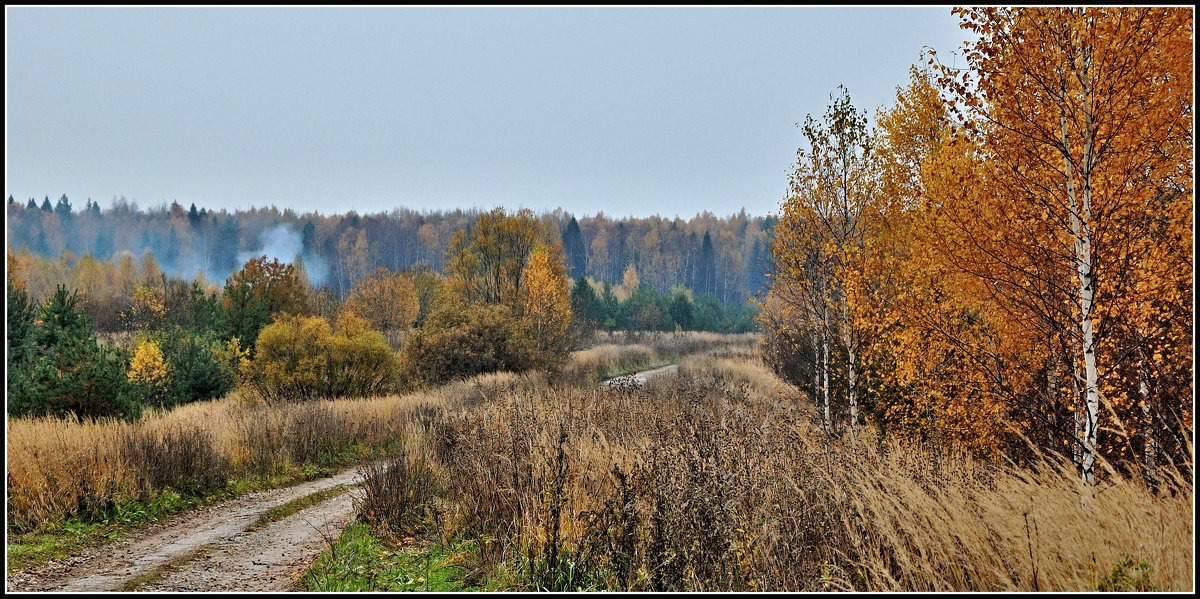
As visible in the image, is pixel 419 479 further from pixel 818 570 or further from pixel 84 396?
pixel 84 396

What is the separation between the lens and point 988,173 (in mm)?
7316

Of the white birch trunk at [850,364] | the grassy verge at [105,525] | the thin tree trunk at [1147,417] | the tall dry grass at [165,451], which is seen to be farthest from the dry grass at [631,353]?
the thin tree trunk at [1147,417]

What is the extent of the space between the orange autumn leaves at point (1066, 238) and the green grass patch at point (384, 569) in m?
4.92

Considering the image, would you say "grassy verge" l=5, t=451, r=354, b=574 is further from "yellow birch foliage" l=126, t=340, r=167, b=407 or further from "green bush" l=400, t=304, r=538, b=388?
"yellow birch foliage" l=126, t=340, r=167, b=407

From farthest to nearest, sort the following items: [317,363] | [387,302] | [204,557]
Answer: [387,302] → [317,363] → [204,557]

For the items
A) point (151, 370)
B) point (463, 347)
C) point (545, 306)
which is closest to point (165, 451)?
point (463, 347)

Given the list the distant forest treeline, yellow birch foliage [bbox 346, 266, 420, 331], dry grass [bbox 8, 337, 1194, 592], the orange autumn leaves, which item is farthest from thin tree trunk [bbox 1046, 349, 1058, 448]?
the distant forest treeline

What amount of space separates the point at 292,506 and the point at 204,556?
2.87 meters

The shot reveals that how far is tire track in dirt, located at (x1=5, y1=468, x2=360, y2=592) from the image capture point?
252 inches

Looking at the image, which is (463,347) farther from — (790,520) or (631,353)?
(790,520)

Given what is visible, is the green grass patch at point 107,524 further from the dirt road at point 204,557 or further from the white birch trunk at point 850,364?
the white birch trunk at point 850,364

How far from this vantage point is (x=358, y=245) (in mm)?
104062

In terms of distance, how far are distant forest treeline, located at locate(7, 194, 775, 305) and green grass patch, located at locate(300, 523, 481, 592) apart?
9512 centimetres

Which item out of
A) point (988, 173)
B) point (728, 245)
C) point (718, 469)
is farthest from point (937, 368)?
point (728, 245)
